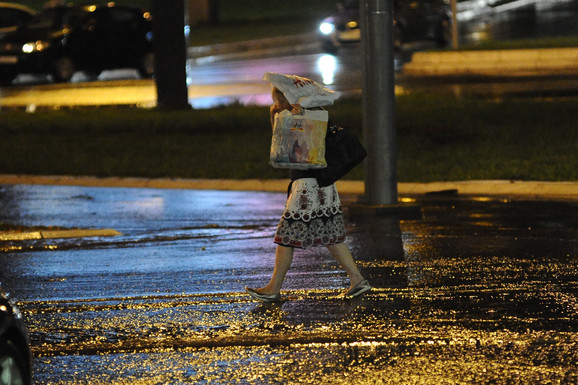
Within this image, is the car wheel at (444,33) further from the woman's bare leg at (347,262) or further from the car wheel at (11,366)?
the car wheel at (11,366)

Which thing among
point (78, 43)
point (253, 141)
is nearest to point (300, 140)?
point (253, 141)

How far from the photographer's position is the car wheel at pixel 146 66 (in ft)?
99.1

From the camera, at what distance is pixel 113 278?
9328mm

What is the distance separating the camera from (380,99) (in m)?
12.4

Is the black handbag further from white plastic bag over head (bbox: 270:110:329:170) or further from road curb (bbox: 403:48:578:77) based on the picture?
road curb (bbox: 403:48:578:77)

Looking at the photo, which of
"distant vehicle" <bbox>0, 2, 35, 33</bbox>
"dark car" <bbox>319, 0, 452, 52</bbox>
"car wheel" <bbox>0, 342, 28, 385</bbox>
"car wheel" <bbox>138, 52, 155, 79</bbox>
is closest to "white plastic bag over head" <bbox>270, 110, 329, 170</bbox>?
"car wheel" <bbox>0, 342, 28, 385</bbox>

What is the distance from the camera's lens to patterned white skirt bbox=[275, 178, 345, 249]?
825cm

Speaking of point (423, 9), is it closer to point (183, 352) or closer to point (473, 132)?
point (473, 132)

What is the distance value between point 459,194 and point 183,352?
23.8 ft

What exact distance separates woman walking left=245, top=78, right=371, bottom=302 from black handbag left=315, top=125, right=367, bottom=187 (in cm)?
9

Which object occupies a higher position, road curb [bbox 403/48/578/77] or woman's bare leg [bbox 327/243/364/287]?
road curb [bbox 403/48/578/77]

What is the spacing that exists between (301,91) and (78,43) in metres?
22.0

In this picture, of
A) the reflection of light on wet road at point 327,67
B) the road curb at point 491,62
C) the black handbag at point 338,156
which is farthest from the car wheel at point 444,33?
the black handbag at point 338,156

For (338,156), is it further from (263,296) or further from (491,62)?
(491,62)
